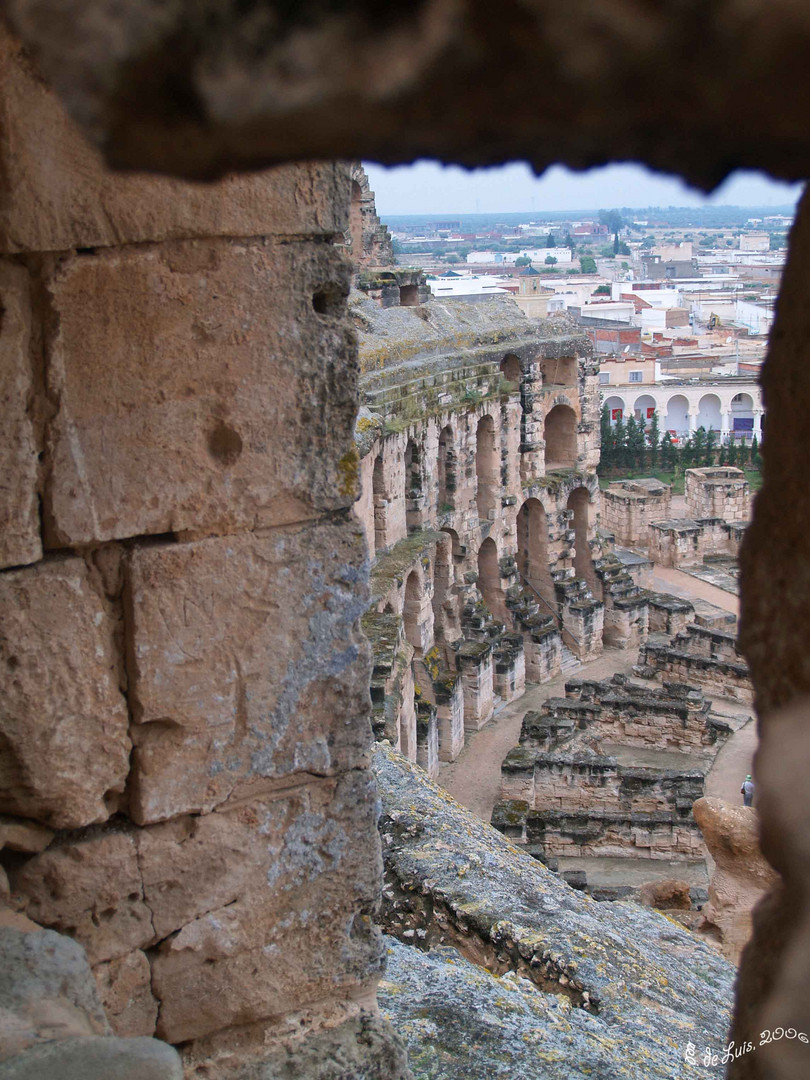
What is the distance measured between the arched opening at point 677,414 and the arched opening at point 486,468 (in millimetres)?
25238

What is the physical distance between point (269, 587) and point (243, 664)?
208 mm

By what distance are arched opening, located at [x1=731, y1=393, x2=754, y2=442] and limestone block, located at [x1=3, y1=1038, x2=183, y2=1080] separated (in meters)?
42.7

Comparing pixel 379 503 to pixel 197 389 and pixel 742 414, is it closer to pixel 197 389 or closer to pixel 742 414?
pixel 197 389

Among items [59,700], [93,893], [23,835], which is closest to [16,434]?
[59,700]

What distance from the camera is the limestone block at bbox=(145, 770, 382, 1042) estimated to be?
10.0 feet

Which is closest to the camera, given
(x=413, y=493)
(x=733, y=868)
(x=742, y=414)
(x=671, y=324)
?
(x=733, y=868)

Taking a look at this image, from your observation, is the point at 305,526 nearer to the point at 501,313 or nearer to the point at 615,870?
the point at 615,870

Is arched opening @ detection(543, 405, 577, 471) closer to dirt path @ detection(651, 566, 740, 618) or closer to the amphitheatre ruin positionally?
dirt path @ detection(651, 566, 740, 618)

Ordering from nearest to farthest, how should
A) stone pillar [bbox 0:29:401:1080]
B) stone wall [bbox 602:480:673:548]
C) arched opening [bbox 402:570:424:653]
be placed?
stone pillar [bbox 0:29:401:1080], arched opening [bbox 402:570:424:653], stone wall [bbox 602:480:673:548]

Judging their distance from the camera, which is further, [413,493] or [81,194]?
[413,493]

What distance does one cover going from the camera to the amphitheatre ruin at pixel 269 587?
1098 millimetres

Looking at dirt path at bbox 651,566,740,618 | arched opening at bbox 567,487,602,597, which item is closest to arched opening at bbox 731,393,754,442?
dirt path at bbox 651,566,740,618

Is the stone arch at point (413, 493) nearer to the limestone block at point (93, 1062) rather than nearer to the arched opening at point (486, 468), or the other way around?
the arched opening at point (486, 468)

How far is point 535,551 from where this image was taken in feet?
68.6
